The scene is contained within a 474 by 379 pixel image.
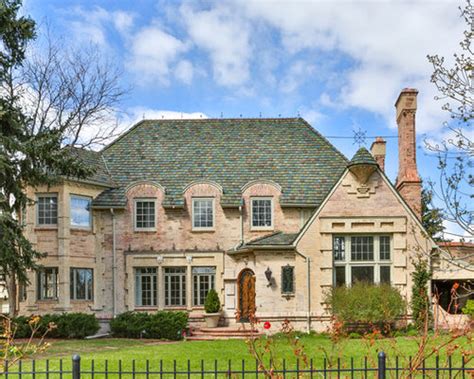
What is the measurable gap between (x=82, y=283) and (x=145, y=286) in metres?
2.64

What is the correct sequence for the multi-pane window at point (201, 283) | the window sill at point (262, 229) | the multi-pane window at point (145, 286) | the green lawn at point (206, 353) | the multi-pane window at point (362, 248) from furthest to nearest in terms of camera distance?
the multi-pane window at point (145, 286) → the multi-pane window at point (201, 283) → the window sill at point (262, 229) → the multi-pane window at point (362, 248) → the green lawn at point (206, 353)

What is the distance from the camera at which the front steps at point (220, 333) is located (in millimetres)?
24141

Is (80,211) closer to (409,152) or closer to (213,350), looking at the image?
(213,350)

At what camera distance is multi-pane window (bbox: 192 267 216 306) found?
92.0 ft

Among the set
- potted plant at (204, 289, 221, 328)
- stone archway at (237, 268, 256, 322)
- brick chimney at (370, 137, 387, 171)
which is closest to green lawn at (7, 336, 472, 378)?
stone archway at (237, 268, 256, 322)

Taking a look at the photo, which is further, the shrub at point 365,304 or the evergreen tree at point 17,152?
the shrub at point 365,304

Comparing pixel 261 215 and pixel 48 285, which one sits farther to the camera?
pixel 261 215

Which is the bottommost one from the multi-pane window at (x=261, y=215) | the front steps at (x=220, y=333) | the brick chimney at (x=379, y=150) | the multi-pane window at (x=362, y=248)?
the front steps at (x=220, y=333)

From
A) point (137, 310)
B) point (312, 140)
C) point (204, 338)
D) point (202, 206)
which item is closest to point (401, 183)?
point (312, 140)

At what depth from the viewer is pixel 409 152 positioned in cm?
2677

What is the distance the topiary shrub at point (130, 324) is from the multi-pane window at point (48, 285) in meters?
2.94

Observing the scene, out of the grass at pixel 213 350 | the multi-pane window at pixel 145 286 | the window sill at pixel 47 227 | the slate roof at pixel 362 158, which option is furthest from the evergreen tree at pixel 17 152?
the slate roof at pixel 362 158

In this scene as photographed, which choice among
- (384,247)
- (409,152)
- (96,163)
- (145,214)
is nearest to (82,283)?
(145,214)

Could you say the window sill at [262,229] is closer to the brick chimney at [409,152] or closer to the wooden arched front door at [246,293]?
the wooden arched front door at [246,293]
